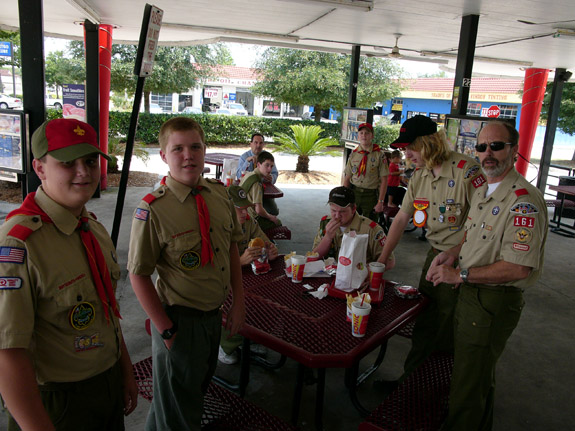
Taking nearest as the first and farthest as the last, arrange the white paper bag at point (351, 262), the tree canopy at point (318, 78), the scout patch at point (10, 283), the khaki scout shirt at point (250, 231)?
the scout patch at point (10, 283) < the white paper bag at point (351, 262) < the khaki scout shirt at point (250, 231) < the tree canopy at point (318, 78)

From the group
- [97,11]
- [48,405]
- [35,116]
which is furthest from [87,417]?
[97,11]

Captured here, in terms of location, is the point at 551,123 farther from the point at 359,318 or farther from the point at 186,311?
the point at 186,311

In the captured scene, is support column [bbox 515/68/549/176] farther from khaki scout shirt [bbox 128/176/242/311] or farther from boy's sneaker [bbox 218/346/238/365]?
khaki scout shirt [bbox 128/176/242/311]

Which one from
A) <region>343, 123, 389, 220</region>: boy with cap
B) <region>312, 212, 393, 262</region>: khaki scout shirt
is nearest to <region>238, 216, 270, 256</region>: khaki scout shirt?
<region>312, 212, 393, 262</region>: khaki scout shirt

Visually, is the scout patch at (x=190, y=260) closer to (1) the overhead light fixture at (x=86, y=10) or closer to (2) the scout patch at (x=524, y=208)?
(2) the scout patch at (x=524, y=208)

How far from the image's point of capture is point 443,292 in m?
2.85

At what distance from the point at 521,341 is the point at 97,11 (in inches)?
321

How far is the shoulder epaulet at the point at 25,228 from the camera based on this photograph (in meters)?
1.30

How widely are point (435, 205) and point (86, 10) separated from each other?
6.92 m

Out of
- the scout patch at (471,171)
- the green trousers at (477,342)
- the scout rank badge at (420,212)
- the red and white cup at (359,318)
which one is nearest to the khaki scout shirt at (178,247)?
the red and white cup at (359,318)

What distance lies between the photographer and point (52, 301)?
1.36 m

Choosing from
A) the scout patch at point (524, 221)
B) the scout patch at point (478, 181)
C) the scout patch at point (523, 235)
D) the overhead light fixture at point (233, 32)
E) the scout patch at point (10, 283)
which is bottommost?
the scout patch at point (10, 283)

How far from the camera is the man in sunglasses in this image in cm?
217

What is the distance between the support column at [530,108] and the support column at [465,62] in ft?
22.7
